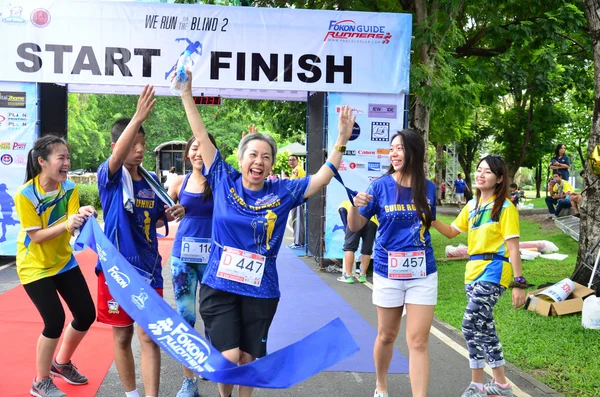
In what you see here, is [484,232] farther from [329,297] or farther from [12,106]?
[12,106]

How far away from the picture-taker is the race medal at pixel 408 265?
4.16m

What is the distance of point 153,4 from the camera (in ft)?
34.7

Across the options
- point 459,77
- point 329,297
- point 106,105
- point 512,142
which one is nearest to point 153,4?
point 329,297

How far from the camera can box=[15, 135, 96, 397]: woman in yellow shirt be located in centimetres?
426

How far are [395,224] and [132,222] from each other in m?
1.74

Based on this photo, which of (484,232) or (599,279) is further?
(599,279)

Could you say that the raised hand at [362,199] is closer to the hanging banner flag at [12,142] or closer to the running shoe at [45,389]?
the running shoe at [45,389]

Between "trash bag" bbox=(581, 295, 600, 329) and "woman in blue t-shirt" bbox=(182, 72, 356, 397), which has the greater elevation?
"woman in blue t-shirt" bbox=(182, 72, 356, 397)

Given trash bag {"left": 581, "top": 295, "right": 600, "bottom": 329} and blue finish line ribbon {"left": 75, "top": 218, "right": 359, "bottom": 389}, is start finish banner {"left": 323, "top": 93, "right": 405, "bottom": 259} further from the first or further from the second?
blue finish line ribbon {"left": 75, "top": 218, "right": 359, "bottom": 389}

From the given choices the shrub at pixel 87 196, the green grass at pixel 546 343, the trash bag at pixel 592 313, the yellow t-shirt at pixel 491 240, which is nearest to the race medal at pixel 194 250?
the yellow t-shirt at pixel 491 240

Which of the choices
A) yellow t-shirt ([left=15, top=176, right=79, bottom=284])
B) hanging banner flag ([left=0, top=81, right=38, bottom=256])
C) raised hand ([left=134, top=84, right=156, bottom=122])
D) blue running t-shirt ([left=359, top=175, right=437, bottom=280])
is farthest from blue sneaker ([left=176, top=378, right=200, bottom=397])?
hanging banner flag ([left=0, top=81, right=38, bottom=256])

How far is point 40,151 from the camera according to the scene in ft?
14.2

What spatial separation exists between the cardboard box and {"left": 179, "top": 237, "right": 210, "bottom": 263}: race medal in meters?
4.80

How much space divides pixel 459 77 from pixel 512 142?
19.3 m
